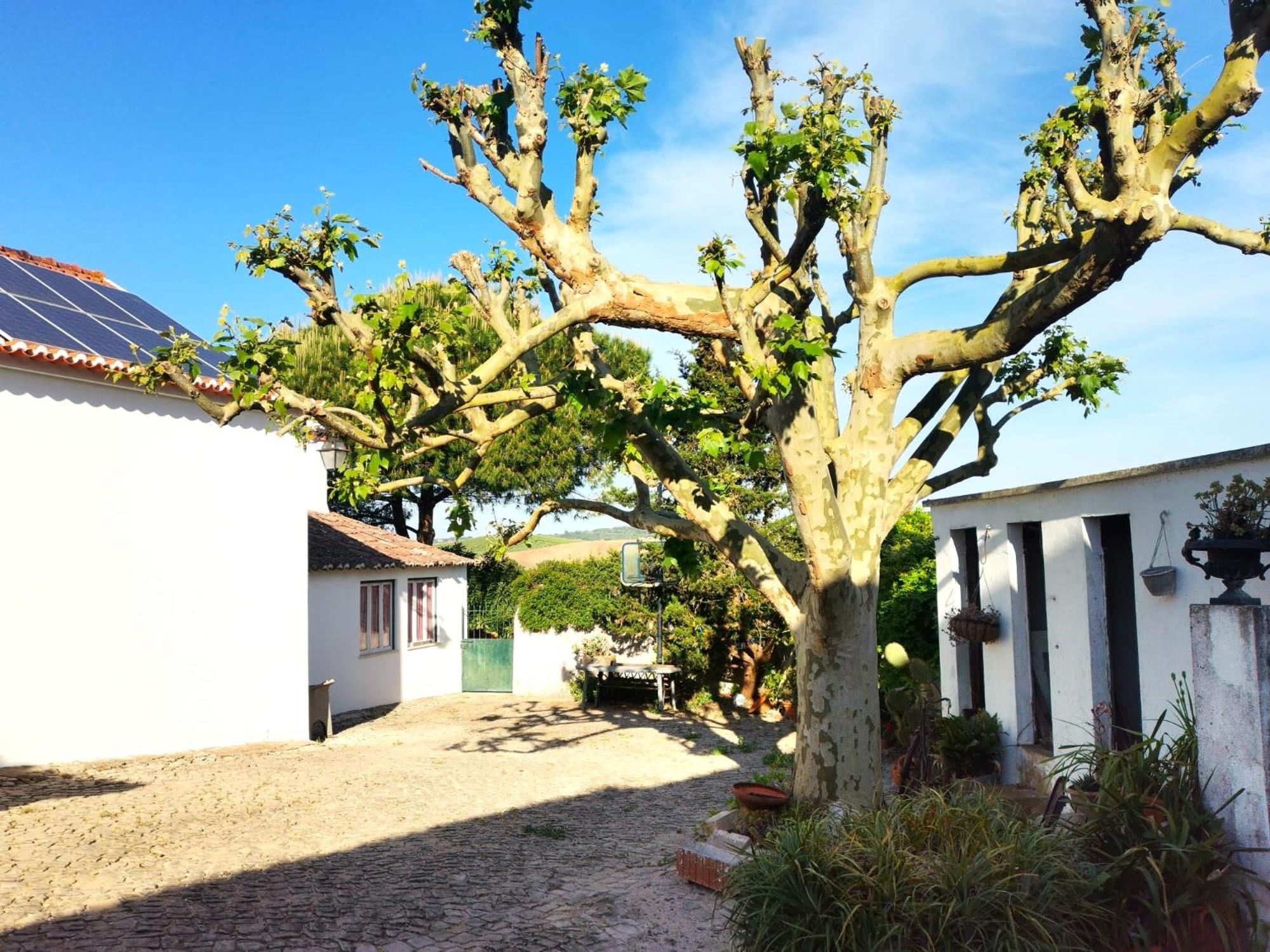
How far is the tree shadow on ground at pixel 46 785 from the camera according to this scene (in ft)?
31.0

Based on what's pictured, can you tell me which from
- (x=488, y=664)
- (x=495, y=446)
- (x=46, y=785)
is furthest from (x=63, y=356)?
(x=495, y=446)

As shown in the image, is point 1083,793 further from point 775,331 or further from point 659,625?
point 659,625

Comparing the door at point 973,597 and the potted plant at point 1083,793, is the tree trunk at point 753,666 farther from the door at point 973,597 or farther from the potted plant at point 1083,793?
the potted plant at point 1083,793

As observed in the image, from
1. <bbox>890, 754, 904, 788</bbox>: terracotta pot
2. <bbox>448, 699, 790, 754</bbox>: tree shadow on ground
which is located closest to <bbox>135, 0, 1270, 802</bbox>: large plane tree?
<bbox>890, 754, 904, 788</bbox>: terracotta pot

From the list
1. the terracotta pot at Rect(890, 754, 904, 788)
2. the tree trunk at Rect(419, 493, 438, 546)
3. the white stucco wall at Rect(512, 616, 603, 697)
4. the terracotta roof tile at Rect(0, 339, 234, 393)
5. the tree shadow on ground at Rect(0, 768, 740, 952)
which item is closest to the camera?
the tree shadow on ground at Rect(0, 768, 740, 952)

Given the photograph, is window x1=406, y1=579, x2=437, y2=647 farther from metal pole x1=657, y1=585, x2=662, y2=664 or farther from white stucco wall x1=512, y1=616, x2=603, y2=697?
metal pole x1=657, y1=585, x2=662, y2=664

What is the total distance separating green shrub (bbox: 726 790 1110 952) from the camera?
449cm

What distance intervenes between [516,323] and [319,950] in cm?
674

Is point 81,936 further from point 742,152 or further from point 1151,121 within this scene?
point 1151,121

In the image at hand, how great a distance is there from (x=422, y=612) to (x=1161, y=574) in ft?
54.2

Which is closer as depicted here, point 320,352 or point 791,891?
point 791,891

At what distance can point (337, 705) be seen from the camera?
17.7m

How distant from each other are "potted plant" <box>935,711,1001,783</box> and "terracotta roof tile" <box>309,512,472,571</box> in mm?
11707

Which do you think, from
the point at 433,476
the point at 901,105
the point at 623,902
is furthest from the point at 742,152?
the point at 623,902
